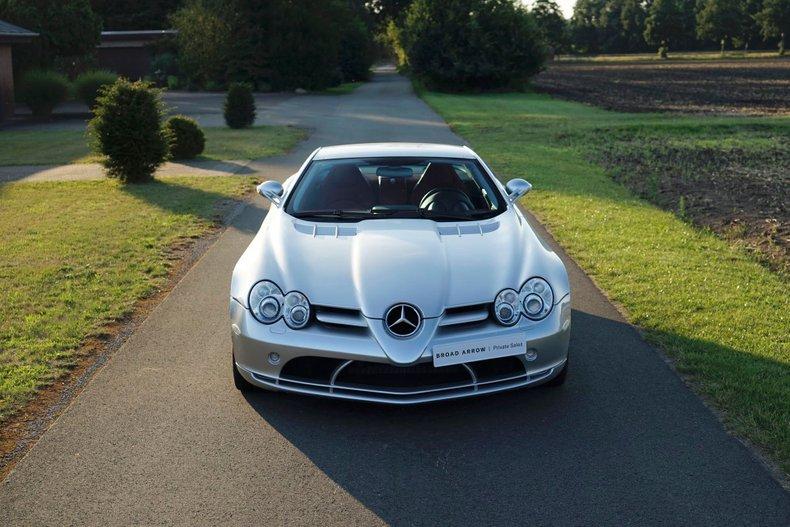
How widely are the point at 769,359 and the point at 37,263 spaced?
6.91m

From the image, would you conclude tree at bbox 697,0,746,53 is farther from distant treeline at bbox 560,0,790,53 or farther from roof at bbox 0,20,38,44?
roof at bbox 0,20,38,44

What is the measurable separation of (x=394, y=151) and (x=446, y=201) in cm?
72

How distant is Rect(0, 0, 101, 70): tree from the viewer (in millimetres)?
35688

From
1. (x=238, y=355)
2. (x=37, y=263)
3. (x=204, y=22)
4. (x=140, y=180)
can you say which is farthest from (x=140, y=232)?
(x=204, y=22)

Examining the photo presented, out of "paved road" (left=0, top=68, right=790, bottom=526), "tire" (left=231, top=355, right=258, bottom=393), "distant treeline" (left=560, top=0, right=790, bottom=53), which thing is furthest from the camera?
"distant treeline" (left=560, top=0, right=790, bottom=53)

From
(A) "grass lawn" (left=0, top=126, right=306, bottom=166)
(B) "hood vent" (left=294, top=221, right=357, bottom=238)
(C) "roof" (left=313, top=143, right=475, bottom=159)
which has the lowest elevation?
(A) "grass lawn" (left=0, top=126, right=306, bottom=166)

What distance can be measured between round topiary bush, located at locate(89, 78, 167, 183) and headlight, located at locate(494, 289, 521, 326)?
11.3 m

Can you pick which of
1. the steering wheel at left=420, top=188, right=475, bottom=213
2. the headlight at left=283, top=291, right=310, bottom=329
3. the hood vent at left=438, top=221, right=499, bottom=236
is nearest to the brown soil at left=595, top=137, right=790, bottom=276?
the steering wheel at left=420, top=188, right=475, bottom=213

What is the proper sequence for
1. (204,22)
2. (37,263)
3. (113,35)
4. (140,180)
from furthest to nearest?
1. (113,35)
2. (204,22)
3. (140,180)
4. (37,263)

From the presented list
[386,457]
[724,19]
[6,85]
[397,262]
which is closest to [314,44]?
[6,85]

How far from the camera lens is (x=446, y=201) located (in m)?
6.55

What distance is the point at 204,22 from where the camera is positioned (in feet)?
161

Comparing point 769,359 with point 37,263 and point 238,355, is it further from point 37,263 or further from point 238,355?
point 37,263

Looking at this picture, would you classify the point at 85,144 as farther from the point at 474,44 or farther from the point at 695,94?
the point at 474,44
